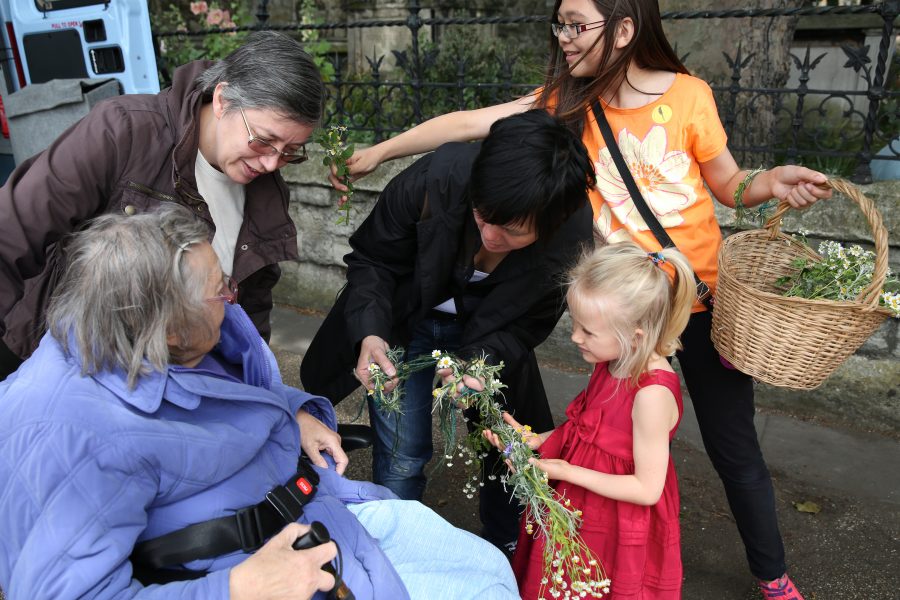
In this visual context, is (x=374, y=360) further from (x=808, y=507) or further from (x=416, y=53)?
(x=416, y=53)

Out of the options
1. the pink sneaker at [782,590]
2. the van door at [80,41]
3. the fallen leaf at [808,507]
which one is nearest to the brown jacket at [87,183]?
the van door at [80,41]

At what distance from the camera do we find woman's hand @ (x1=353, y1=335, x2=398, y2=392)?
2193 millimetres

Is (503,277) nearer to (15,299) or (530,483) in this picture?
(530,483)

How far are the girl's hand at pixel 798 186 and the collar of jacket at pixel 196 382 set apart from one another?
1478 mm

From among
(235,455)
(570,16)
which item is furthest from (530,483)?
(570,16)

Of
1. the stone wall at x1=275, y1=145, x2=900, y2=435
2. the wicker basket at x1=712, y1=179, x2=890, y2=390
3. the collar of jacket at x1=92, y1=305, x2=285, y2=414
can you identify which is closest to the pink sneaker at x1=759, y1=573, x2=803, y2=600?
the wicker basket at x1=712, y1=179, x2=890, y2=390

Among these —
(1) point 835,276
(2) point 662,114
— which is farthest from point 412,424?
(1) point 835,276

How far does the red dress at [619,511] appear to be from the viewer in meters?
2.02

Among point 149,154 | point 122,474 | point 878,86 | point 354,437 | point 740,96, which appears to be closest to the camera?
point 122,474

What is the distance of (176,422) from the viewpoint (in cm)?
162

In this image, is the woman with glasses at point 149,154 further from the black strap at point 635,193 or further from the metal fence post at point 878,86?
the metal fence post at point 878,86

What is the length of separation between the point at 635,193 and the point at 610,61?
390 mm

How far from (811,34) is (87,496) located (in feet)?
29.9

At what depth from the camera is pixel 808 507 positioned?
317 centimetres
